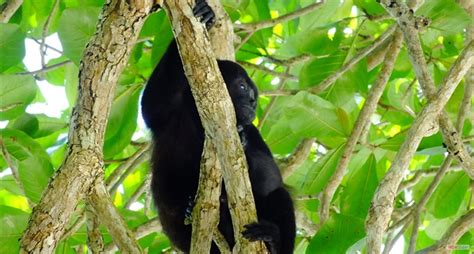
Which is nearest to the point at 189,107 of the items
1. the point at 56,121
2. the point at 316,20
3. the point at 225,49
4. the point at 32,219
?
the point at 225,49

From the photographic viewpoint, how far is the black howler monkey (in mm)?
4043

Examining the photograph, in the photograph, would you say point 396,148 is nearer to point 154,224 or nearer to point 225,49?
point 225,49

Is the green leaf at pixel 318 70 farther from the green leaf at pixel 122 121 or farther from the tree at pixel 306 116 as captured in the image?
the green leaf at pixel 122 121

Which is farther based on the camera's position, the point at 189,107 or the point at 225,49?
the point at 189,107

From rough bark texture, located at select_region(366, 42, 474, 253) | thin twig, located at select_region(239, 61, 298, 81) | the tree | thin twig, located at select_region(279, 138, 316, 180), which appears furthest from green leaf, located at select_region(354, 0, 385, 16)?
rough bark texture, located at select_region(366, 42, 474, 253)

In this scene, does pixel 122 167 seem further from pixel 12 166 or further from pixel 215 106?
pixel 215 106

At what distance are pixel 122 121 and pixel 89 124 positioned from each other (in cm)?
187

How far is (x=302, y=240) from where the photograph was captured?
460cm

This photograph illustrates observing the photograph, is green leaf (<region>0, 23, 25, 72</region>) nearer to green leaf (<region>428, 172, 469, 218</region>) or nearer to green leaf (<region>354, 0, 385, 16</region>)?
green leaf (<region>354, 0, 385, 16</region>)

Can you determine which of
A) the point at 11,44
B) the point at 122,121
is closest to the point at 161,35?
the point at 122,121

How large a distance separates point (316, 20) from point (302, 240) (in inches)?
50.5

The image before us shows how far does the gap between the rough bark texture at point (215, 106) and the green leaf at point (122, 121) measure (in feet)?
4.35

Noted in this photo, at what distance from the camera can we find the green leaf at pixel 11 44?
4.00 m

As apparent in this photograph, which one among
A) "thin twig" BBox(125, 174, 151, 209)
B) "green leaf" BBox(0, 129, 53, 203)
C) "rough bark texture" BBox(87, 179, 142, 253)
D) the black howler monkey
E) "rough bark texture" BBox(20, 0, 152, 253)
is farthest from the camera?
"thin twig" BBox(125, 174, 151, 209)
